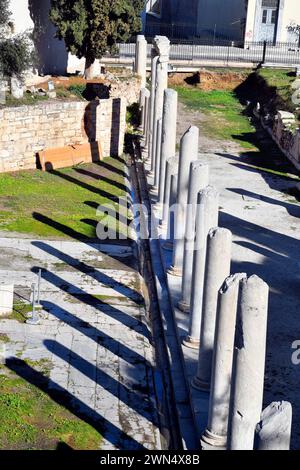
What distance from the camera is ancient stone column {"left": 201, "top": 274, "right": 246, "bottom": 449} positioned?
12789mm

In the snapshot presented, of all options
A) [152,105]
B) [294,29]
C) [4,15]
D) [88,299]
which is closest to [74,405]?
[88,299]

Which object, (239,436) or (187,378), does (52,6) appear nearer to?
(187,378)

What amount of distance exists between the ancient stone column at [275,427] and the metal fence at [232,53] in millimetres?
34341

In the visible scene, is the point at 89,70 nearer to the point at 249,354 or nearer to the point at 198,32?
the point at 198,32

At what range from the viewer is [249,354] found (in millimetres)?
11641

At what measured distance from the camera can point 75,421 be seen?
14492mm

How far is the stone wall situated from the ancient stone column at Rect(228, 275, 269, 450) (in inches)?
665

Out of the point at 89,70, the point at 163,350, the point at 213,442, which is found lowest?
the point at 163,350

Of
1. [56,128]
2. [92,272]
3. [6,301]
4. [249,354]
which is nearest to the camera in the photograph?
[249,354]

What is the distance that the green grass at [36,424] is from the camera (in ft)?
45.3

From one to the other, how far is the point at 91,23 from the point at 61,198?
1160cm

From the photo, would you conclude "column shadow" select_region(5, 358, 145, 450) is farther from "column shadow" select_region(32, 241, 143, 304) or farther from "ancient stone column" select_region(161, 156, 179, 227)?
"ancient stone column" select_region(161, 156, 179, 227)

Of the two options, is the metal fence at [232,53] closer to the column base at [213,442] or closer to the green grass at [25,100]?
the green grass at [25,100]

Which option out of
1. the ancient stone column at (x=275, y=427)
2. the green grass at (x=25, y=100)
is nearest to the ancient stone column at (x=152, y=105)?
the green grass at (x=25, y=100)
